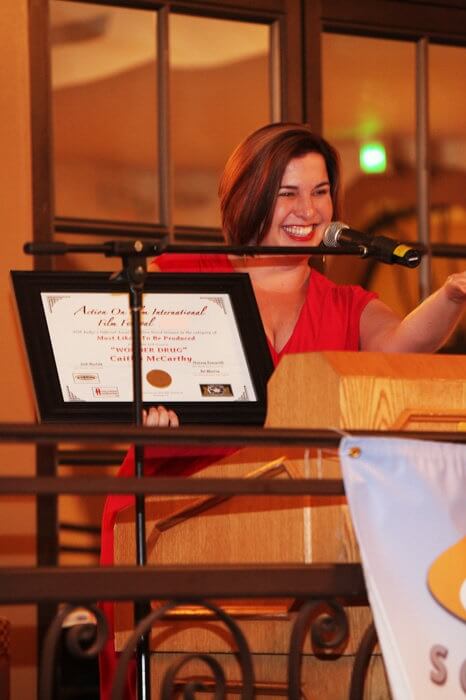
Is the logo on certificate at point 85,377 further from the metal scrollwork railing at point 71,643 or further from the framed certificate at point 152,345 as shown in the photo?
the metal scrollwork railing at point 71,643

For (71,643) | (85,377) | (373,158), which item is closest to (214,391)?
(85,377)

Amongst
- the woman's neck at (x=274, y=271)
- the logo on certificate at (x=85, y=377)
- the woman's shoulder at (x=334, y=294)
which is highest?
the woman's neck at (x=274, y=271)

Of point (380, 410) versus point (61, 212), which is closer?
point (380, 410)

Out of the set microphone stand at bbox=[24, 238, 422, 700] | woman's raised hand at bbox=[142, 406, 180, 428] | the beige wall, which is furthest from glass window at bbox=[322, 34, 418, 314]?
microphone stand at bbox=[24, 238, 422, 700]

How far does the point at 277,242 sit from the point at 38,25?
1709 mm

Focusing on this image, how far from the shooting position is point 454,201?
4703mm

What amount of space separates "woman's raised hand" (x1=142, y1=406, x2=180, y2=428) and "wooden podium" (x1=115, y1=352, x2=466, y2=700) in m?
0.09

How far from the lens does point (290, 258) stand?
8.97 ft

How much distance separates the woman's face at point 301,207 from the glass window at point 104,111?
5.04 feet

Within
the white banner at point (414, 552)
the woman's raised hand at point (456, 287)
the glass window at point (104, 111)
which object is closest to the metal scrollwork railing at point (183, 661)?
the white banner at point (414, 552)

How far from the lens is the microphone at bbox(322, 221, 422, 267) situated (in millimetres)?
1957

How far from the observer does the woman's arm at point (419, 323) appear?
7.57 ft

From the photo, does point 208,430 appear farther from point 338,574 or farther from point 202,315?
point 202,315

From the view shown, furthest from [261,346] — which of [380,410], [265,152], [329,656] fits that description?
[265,152]
